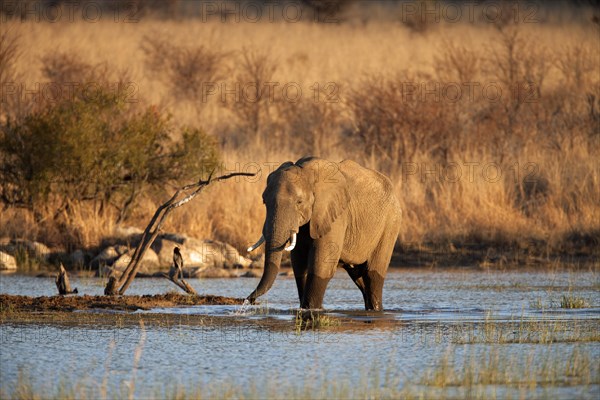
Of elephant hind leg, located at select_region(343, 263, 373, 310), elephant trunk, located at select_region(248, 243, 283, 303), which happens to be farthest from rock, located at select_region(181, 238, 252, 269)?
elephant trunk, located at select_region(248, 243, 283, 303)

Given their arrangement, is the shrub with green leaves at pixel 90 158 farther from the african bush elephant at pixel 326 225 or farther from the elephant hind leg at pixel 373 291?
the elephant hind leg at pixel 373 291

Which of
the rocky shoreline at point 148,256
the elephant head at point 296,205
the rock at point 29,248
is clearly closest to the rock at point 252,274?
the rocky shoreline at point 148,256

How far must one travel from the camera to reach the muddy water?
30.9 ft

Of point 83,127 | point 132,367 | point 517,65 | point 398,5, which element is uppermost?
point 398,5

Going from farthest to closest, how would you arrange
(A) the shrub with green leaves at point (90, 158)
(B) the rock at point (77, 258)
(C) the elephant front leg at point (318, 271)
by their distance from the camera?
(A) the shrub with green leaves at point (90, 158), (B) the rock at point (77, 258), (C) the elephant front leg at point (318, 271)

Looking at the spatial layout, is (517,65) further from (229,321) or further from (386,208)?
(229,321)

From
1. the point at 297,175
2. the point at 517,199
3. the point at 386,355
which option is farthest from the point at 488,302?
the point at 517,199

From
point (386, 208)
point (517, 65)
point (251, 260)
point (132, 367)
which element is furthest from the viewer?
point (517, 65)

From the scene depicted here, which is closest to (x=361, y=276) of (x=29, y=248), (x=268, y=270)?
(x=268, y=270)

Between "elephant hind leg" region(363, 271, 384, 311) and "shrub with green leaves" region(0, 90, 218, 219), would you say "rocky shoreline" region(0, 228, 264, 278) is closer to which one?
"shrub with green leaves" region(0, 90, 218, 219)

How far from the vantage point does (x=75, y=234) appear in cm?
2091

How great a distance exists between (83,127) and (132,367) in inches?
467

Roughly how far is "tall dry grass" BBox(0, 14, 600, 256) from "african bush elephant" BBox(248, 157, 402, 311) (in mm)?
7207

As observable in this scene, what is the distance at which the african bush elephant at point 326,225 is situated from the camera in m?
12.7
